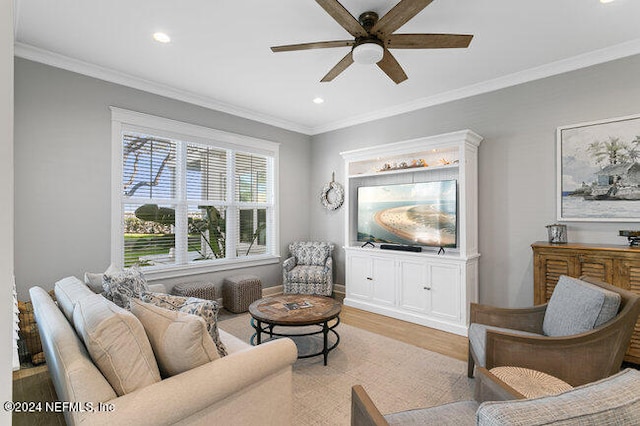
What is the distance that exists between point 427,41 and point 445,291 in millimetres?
2714

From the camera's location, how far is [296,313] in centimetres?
274

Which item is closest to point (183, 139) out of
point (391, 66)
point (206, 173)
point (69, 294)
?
point (206, 173)

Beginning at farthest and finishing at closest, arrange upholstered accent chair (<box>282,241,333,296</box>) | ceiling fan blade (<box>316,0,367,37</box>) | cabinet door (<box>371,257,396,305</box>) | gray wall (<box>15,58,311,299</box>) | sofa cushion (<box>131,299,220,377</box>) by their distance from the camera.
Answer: upholstered accent chair (<box>282,241,333,296</box>)
cabinet door (<box>371,257,396,305</box>)
gray wall (<box>15,58,311,299</box>)
ceiling fan blade (<box>316,0,367,37</box>)
sofa cushion (<box>131,299,220,377</box>)

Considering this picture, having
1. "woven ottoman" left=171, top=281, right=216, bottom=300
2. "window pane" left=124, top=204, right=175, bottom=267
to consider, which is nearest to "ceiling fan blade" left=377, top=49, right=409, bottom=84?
"window pane" left=124, top=204, right=175, bottom=267

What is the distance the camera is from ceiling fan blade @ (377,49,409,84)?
8.29ft

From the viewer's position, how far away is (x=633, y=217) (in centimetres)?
287

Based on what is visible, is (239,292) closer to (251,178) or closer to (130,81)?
(251,178)

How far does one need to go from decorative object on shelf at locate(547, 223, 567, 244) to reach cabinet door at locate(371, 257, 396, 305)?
1771 mm

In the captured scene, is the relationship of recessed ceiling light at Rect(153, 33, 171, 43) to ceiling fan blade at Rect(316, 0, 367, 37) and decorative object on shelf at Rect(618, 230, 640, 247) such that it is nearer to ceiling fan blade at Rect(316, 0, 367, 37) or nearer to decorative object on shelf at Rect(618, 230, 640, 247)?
ceiling fan blade at Rect(316, 0, 367, 37)

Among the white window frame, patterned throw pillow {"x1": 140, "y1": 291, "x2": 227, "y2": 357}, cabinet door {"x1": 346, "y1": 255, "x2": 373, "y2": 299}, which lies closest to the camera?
patterned throw pillow {"x1": 140, "y1": 291, "x2": 227, "y2": 357}

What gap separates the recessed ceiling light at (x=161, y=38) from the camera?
9.02 ft

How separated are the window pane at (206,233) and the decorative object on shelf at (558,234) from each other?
4.12 meters

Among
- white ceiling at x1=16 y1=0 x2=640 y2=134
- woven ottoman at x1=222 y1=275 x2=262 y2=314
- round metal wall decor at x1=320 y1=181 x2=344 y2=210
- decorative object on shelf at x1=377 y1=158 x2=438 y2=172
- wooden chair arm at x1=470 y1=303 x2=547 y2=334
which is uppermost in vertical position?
white ceiling at x1=16 y1=0 x2=640 y2=134

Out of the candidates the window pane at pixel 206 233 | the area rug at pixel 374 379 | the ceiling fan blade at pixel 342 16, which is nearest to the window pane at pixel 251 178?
the window pane at pixel 206 233
